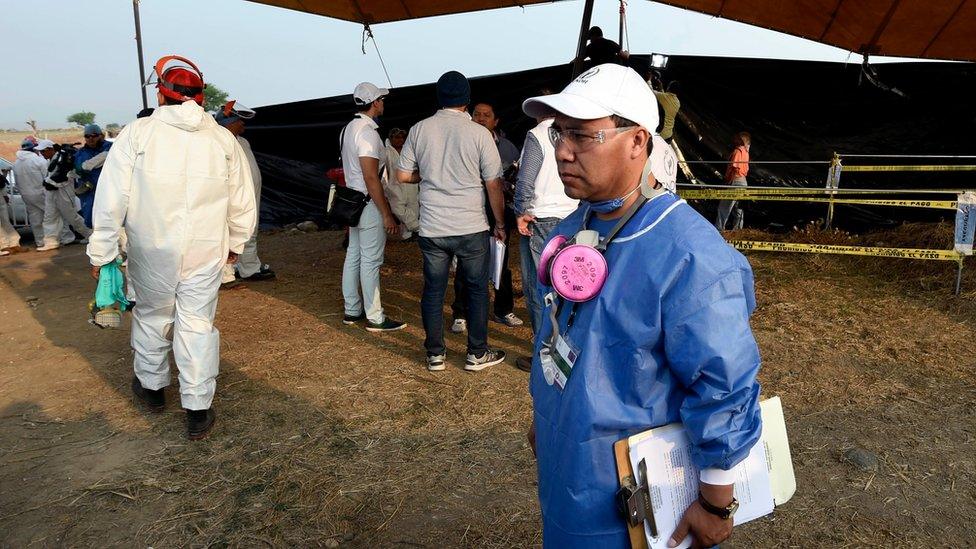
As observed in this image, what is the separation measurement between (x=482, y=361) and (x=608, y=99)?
11.0ft

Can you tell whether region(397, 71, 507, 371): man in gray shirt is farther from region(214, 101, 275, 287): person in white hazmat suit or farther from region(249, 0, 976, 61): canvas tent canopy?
region(249, 0, 976, 61): canvas tent canopy

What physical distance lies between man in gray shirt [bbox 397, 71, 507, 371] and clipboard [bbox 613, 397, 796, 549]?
2.90 meters

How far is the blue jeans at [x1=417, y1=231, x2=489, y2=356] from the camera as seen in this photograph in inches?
167

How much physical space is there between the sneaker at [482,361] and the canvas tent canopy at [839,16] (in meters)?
5.04

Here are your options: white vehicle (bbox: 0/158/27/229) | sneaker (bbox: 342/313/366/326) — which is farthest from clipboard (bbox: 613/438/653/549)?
white vehicle (bbox: 0/158/27/229)

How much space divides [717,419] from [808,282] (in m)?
6.15

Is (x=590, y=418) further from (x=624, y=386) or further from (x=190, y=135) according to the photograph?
(x=190, y=135)

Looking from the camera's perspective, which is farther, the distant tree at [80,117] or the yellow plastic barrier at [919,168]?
the distant tree at [80,117]

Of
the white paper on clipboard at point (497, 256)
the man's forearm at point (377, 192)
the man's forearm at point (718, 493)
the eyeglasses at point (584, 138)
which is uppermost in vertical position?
the eyeglasses at point (584, 138)

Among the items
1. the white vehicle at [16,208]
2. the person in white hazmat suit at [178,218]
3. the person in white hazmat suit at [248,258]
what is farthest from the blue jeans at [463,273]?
the white vehicle at [16,208]

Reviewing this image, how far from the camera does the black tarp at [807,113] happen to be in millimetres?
8594

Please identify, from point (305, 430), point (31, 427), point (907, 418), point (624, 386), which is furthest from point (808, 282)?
point (31, 427)

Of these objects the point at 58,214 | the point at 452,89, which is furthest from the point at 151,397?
the point at 58,214

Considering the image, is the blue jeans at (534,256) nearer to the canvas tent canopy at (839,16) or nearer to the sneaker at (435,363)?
the sneaker at (435,363)
